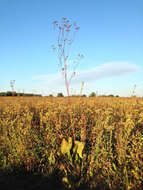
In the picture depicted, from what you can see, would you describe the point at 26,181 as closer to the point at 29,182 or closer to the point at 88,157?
the point at 29,182

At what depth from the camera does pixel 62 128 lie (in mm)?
2549

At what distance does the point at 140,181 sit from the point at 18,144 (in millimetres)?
1849

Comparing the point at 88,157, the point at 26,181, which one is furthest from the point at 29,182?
the point at 88,157

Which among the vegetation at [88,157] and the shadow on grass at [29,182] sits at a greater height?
the vegetation at [88,157]

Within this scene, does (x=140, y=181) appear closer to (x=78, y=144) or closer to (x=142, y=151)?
(x=142, y=151)

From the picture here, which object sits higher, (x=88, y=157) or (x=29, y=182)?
(x=88, y=157)

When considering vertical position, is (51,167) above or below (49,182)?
above

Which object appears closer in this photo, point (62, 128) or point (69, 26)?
point (69, 26)

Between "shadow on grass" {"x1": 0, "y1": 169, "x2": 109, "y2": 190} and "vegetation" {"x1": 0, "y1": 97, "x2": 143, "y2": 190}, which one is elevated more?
"vegetation" {"x1": 0, "y1": 97, "x2": 143, "y2": 190}

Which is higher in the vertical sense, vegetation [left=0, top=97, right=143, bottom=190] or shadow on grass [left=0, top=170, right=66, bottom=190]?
vegetation [left=0, top=97, right=143, bottom=190]

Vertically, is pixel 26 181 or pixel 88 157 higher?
pixel 88 157

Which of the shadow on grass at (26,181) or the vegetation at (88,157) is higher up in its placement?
the vegetation at (88,157)

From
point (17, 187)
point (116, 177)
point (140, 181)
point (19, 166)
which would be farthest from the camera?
point (19, 166)

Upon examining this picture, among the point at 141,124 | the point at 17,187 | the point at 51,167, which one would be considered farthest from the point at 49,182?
the point at 141,124
